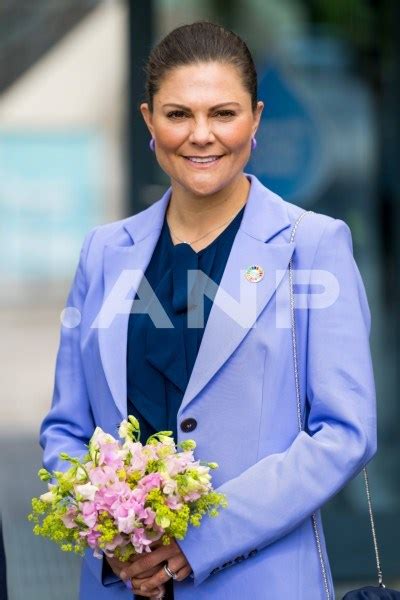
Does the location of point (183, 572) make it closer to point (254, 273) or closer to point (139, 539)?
point (139, 539)

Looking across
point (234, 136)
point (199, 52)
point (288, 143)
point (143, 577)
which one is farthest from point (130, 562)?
point (288, 143)

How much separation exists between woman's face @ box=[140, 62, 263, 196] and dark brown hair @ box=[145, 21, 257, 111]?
2 cm

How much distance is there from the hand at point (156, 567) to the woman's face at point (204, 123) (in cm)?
75

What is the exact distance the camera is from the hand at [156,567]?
286cm

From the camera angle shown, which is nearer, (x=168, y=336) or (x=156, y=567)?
(x=156, y=567)

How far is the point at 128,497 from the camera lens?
2.70 meters

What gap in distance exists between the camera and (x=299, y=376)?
2973mm

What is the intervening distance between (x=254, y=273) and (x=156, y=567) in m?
0.65

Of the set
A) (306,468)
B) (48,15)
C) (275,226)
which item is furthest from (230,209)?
(48,15)

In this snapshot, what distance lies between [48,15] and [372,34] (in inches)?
93.3

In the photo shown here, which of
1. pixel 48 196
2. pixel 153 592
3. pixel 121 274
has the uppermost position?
A: pixel 121 274

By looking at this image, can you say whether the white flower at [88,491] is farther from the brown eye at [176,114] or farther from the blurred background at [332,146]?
the blurred background at [332,146]

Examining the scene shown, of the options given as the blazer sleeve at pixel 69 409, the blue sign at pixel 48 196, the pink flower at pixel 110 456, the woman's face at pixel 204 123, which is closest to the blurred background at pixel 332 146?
the blazer sleeve at pixel 69 409

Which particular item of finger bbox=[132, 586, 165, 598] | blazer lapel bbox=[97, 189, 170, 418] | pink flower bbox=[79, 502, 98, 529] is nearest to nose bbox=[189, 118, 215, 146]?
blazer lapel bbox=[97, 189, 170, 418]
